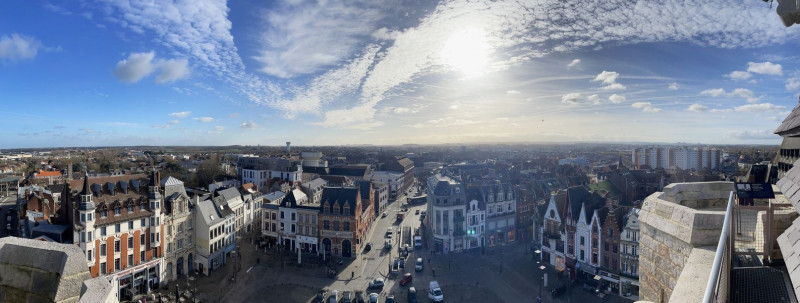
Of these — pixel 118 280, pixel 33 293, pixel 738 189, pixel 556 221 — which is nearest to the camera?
pixel 33 293

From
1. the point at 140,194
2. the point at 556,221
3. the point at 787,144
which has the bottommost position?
the point at 556,221

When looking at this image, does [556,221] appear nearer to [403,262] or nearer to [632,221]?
[632,221]

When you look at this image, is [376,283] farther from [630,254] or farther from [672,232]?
[672,232]

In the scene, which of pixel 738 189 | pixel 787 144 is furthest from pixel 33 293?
pixel 787 144

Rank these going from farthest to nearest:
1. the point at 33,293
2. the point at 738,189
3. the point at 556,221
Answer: the point at 556,221
the point at 738,189
the point at 33,293

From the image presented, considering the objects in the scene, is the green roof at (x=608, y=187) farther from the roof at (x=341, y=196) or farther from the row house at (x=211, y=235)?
the row house at (x=211, y=235)

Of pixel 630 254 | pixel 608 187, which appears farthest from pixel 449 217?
pixel 608 187
